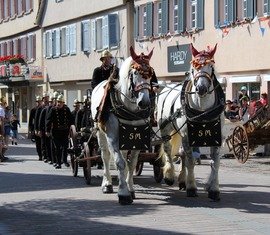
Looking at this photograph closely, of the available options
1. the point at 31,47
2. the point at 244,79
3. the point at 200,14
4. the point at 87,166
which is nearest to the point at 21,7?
the point at 31,47

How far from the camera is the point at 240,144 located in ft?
63.5

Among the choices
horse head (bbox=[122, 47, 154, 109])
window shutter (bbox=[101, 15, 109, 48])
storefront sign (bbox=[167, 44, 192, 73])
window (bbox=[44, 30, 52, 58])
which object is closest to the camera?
horse head (bbox=[122, 47, 154, 109])

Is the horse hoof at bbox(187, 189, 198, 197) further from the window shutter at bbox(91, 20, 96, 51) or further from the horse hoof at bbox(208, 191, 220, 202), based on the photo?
the window shutter at bbox(91, 20, 96, 51)

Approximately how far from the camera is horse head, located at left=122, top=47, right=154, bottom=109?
10844mm

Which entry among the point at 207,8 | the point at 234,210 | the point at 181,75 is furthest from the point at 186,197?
the point at 181,75

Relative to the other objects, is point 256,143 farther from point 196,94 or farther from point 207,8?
point 207,8

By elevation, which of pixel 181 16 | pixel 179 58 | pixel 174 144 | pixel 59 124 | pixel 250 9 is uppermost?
pixel 181 16

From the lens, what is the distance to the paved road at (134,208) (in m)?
9.35

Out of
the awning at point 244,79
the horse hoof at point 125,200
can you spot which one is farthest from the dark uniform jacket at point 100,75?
the awning at point 244,79

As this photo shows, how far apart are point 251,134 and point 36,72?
30.2 meters

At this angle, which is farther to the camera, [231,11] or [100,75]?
[231,11]

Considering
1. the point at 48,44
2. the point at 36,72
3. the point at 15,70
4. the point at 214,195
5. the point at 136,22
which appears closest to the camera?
the point at 214,195

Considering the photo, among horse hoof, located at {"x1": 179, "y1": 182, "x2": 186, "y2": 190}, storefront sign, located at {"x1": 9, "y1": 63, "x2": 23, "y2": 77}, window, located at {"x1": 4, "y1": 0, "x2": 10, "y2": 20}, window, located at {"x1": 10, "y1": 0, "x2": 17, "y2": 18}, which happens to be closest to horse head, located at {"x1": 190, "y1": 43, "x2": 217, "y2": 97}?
horse hoof, located at {"x1": 179, "y1": 182, "x2": 186, "y2": 190}

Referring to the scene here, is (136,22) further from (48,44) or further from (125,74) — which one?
(125,74)
